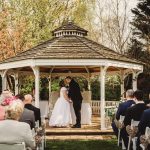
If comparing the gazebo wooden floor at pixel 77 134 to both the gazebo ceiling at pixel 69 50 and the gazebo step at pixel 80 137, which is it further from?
the gazebo ceiling at pixel 69 50

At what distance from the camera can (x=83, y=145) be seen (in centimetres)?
1594

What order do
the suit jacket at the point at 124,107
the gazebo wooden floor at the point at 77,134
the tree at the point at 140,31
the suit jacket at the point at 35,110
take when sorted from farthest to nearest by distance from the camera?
1. the tree at the point at 140,31
2. the gazebo wooden floor at the point at 77,134
3. the suit jacket at the point at 124,107
4. the suit jacket at the point at 35,110

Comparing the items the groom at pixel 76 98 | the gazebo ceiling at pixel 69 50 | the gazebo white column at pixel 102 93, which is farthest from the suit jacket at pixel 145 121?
the groom at pixel 76 98

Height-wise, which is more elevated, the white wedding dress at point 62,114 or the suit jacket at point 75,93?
the suit jacket at point 75,93

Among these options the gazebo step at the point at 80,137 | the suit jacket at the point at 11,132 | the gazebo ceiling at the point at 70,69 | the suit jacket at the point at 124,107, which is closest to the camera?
the suit jacket at the point at 11,132

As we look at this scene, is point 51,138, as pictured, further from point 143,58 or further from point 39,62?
point 143,58

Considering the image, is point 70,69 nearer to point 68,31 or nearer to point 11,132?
point 68,31

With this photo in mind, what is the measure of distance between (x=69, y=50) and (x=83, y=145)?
633 cm

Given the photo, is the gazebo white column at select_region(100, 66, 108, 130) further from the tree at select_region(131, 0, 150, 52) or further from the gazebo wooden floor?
the tree at select_region(131, 0, 150, 52)

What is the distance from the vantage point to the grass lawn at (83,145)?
49.8ft

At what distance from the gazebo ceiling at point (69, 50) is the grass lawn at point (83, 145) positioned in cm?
419

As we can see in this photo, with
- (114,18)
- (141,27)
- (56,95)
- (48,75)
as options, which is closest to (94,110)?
(48,75)

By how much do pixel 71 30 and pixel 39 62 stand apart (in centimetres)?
400

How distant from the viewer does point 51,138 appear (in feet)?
59.0
